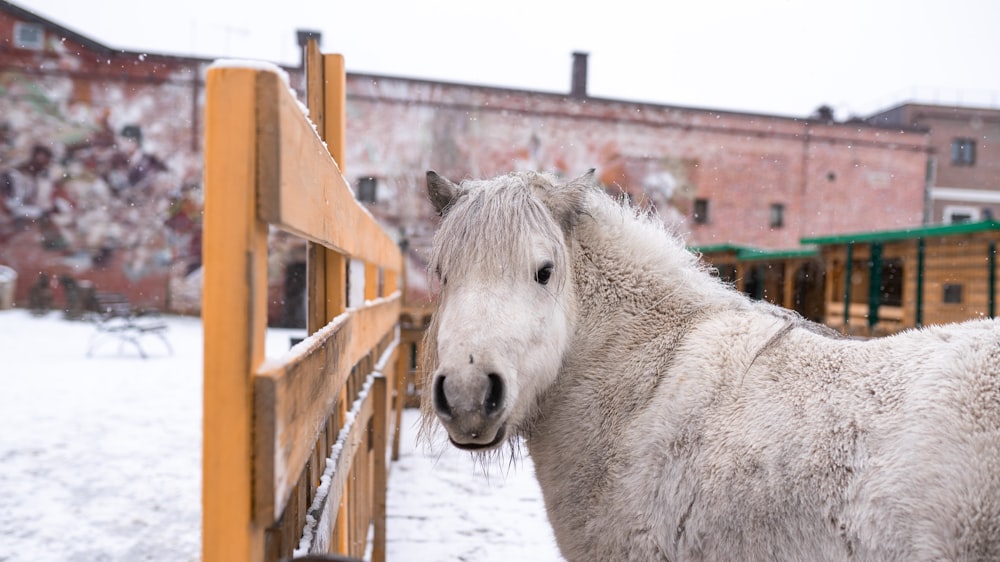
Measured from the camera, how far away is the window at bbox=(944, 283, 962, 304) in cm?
911

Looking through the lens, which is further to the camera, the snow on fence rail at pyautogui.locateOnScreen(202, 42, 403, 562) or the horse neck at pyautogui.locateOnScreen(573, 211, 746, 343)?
the horse neck at pyautogui.locateOnScreen(573, 211, 746, 343)

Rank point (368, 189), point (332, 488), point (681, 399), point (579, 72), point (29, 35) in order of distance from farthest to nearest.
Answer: point (579, 72) < point (368, 189) < point (29, 35) < point (681, 399) < point (332, 488)

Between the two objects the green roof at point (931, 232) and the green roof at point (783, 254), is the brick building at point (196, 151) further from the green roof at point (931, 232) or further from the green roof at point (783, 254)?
the green roof at point (931, 232)

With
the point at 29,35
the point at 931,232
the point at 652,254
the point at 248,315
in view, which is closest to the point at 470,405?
the point at 248,315

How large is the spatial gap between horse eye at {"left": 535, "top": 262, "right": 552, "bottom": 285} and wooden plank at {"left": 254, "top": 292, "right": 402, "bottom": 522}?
0.69 m

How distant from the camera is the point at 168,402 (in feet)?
28.0

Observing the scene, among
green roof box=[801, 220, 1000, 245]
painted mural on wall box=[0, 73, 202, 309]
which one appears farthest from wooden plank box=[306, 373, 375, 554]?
painted mural on wall box=[0, 73, 202, 309]

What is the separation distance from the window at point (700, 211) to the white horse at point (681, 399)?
23402mm

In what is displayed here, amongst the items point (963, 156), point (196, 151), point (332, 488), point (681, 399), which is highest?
point (963, 156)

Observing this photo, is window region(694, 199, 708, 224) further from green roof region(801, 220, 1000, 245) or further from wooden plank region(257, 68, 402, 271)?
wooden plank region(257, 68, 402, 271)

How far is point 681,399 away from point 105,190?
76.8ft

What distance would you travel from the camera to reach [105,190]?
2067cm

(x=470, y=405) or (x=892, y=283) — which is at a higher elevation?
(x=470, y=405)

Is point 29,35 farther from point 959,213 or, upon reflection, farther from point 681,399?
point 959,213
